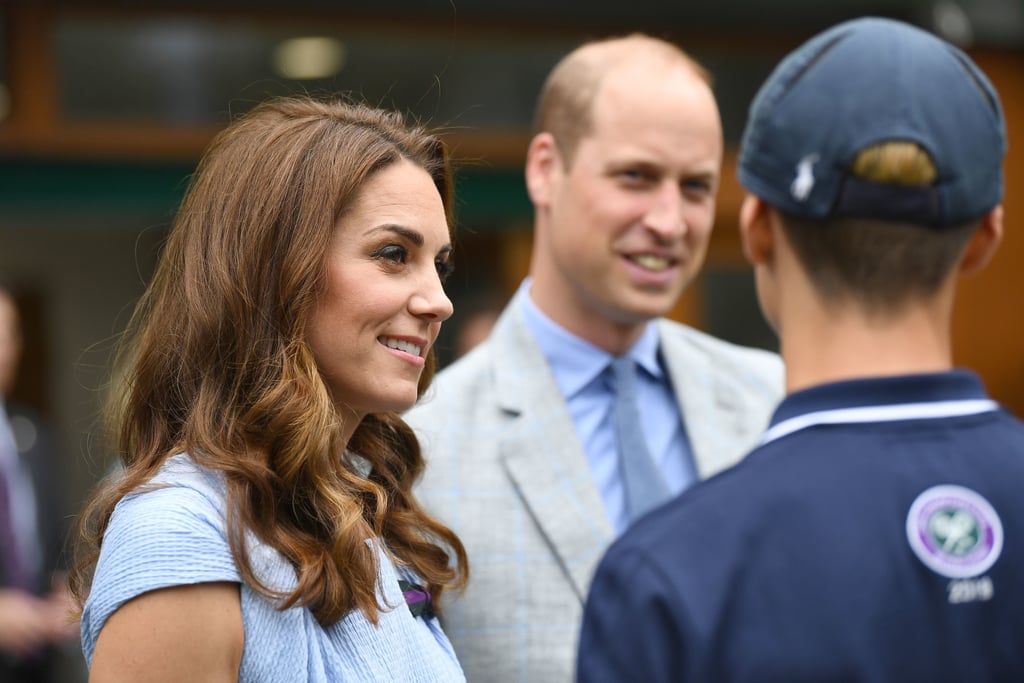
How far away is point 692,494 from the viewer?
1.54 m

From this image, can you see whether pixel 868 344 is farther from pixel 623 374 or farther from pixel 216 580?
pixel 623 374

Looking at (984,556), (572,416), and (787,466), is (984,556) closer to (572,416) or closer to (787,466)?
(787,466)

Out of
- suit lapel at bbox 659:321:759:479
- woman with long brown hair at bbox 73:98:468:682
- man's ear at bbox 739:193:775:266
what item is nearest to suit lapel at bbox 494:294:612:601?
suit lapel at bbox 659:321:759:479

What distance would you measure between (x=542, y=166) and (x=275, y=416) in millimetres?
1299

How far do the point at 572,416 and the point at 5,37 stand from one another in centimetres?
438

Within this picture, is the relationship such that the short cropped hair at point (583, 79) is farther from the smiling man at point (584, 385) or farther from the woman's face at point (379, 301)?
the woman's face at point (379, 301)

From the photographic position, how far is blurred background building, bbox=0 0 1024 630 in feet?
20.5

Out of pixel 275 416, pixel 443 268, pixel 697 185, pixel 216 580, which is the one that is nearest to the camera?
pixel 216 580

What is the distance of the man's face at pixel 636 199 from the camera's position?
2.89m

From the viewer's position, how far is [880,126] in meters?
1.54

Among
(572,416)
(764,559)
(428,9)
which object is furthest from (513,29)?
(764,559)

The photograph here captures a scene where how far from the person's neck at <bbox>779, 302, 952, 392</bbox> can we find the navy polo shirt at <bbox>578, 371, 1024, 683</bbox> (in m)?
0.03

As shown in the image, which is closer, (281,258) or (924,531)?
(924,531)

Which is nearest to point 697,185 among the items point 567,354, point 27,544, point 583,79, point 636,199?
point 636,199
